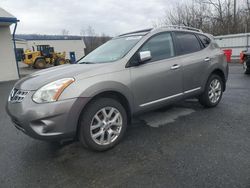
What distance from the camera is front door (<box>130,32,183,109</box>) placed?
11.3 feet

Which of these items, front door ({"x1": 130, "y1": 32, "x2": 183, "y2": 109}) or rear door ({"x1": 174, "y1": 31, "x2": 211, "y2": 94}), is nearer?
front door ({"x1": 130, "y1": 32, "x2": 183, "y2": 109})

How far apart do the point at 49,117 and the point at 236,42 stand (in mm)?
18132

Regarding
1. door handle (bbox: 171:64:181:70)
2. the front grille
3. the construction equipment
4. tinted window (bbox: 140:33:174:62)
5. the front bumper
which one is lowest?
the front bumper

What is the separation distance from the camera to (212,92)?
4840 millimetres

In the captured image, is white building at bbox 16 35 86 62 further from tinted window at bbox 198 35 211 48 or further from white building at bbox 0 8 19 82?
tinted window at bbox 198 35 211 48

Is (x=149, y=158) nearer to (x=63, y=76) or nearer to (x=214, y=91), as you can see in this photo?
(x=63, y=76)

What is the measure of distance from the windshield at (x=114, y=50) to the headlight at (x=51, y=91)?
940 millimetres

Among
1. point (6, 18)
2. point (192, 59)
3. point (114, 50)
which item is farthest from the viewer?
point (6, 18)

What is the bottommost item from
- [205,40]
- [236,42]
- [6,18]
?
[205,40]

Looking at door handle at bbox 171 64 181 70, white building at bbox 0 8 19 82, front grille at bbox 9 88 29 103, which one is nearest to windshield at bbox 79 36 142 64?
door handle at bbox 171 64 181 70

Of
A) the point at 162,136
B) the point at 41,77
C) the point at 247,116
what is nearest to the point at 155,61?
the point at 162,136

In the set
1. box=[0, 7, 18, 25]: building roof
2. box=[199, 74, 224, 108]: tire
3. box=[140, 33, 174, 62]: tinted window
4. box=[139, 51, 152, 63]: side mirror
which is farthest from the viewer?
box=[0, 7, 18, 25]: building roof

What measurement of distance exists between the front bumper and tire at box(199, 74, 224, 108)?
117 inches

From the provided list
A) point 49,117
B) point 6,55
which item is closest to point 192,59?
point 49,117
